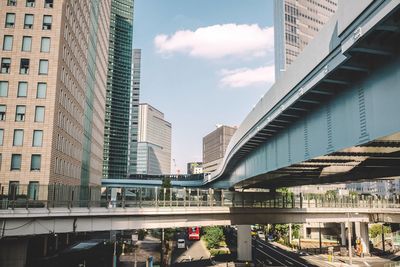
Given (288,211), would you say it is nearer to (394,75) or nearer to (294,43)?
(394,75)

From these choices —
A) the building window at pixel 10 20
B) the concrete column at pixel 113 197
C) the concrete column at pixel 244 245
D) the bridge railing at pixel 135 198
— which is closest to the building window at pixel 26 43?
the building window at pixel 10 20

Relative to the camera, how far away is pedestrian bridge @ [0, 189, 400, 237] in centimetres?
2702

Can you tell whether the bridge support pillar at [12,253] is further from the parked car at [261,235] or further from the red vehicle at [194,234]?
the parked car at [261,235]

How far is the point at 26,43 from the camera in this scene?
47125mm

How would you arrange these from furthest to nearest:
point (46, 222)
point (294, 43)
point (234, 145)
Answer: point (294, 43) < point (234, 145) < point (46, 222)

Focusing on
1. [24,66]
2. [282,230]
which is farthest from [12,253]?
[282,230]

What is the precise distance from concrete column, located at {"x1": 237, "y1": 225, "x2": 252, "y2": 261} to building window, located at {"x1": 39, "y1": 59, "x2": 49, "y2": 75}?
32163mm

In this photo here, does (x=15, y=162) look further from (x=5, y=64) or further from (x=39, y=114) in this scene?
(x=5, y=64)

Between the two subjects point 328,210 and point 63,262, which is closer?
point 63,262

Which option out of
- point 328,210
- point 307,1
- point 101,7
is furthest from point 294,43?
point 328,210

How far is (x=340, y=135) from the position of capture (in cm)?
1419

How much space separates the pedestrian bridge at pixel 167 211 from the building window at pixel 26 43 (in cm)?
2392

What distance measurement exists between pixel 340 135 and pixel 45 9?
4465 cm

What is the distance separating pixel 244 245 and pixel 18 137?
31.3m
